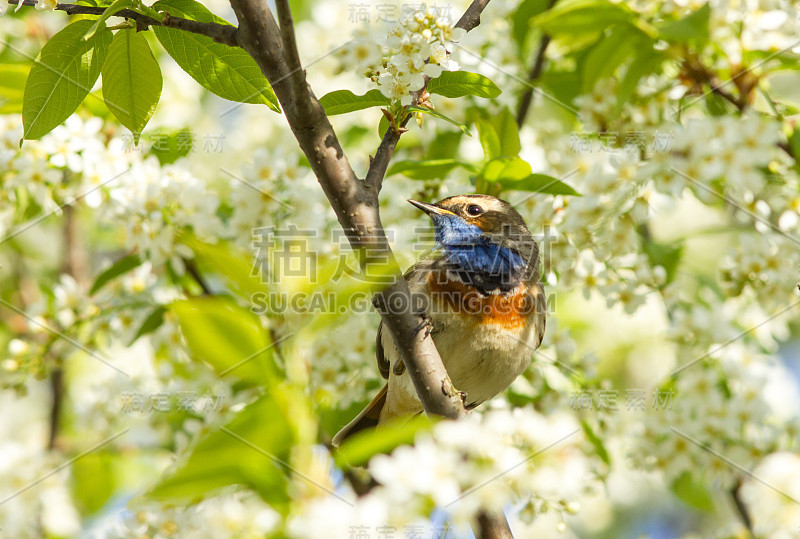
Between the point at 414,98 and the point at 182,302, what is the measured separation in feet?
5.94

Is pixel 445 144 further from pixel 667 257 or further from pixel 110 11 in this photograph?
pixel 110 11

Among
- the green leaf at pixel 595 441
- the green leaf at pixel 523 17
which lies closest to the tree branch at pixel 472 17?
the green leaf at pixel 523 17

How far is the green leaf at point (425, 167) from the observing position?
3.70m

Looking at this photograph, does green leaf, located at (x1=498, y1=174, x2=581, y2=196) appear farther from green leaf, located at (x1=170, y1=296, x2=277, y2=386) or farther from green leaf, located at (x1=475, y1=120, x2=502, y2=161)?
green leaf, located at (x1=170, y1=296, x2=277, y2=386)

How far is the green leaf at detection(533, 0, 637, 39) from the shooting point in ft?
8.93

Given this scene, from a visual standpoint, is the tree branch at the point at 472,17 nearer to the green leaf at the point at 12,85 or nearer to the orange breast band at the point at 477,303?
the orange breast band at the point at 477,303

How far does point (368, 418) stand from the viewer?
4.76 metres

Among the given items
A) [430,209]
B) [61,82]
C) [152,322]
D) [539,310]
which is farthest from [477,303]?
[61,82]

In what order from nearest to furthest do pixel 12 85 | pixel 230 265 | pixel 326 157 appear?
pixel 230 265, pixel 326 157, pixel 12 85

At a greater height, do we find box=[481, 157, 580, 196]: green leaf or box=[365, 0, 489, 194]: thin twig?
box=[365, 0, 489, 194]: thin twig

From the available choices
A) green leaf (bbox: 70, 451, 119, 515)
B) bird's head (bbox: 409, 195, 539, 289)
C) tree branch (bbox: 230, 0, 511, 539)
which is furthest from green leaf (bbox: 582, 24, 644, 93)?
green leaf (bbox: 70, 451, 119, 515)

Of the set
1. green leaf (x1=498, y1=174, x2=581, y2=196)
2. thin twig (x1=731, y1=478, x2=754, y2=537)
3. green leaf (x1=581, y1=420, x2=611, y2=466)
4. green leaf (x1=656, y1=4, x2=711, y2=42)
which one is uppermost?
green leaf (x1=656, y1=4, x2=711, y2=42)

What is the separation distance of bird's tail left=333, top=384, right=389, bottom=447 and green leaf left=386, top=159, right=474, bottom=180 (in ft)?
4.31

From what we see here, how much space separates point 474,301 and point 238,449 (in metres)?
2.71
